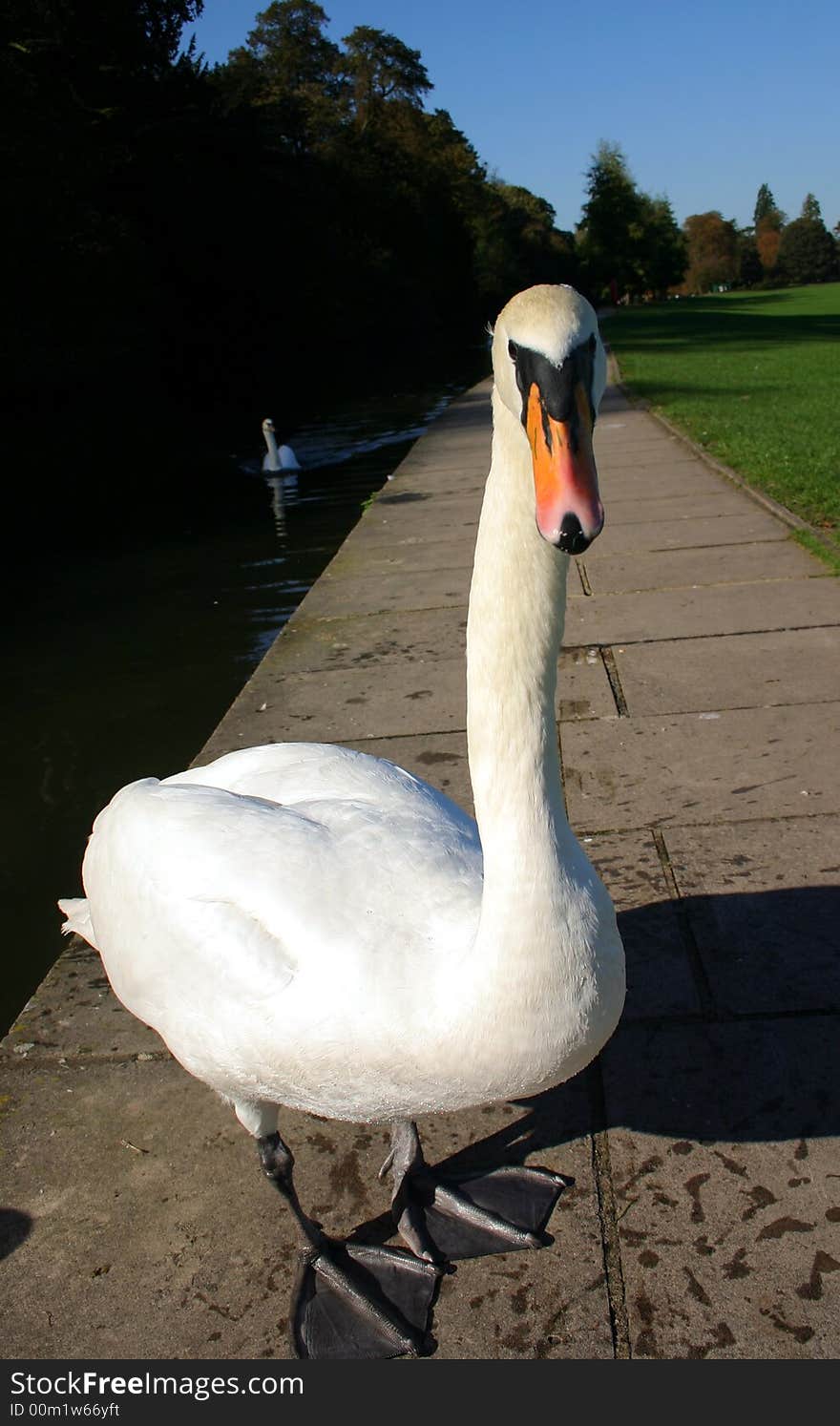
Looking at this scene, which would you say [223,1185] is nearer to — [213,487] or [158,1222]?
[158,1222]

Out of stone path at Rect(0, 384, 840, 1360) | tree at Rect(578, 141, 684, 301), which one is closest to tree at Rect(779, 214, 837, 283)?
tree at Rect(578, 141, 684, 301)

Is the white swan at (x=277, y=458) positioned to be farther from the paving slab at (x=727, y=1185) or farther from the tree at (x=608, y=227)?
the tree at (x=608, y=227)

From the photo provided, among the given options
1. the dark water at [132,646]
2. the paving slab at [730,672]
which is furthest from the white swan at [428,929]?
the paving slab at [730,672]

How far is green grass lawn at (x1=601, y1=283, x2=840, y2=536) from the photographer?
901 cm

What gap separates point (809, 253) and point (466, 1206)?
156273 mm

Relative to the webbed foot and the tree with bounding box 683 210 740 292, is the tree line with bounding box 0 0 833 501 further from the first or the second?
the tree with bounding box 683 210 740 292

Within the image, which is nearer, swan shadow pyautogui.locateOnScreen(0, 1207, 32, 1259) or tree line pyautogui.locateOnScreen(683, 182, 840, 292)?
swan shadow pyautogui.locateOnScreen(0, 1207, 32, 1259)

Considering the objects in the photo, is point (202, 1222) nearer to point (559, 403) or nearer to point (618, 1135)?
point (618, 1135)

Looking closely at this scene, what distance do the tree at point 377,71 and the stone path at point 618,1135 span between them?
225 ft

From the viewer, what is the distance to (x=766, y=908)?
3.12 meters

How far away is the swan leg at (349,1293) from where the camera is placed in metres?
2.11

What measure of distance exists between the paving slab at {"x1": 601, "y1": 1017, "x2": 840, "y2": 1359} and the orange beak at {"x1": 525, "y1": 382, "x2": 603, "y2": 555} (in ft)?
4.55

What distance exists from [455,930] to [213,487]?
1533 cm

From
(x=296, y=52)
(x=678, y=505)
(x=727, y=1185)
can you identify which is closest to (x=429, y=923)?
(x=727, y=1185)
